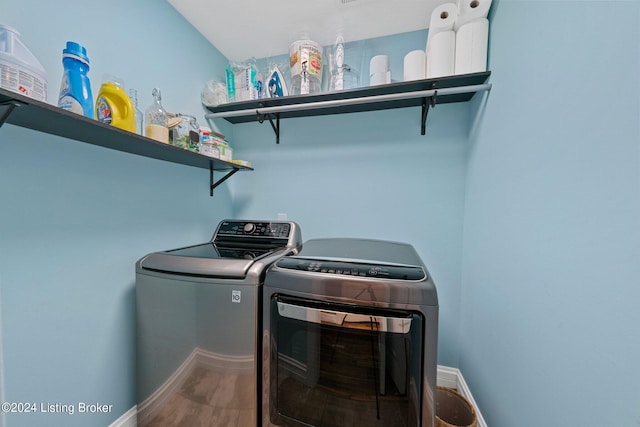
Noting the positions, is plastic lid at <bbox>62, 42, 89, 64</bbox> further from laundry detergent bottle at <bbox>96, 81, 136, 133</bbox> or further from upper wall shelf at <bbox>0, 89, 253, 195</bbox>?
upper wall shelf at <bbox>0, 89, 253, 195</bbox>

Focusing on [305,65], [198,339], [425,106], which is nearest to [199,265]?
[198,339]

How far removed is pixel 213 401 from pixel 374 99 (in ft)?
5.83

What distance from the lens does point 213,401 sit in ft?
3.31

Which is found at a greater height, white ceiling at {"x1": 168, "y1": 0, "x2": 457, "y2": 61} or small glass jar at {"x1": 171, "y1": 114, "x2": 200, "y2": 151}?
white ceiling at {"x1": 168, "y1": 0, "x2": 457, "y2": 61}

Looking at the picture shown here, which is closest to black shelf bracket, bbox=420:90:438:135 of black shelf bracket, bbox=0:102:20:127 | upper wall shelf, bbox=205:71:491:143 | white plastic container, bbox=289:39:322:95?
upper wall shelf, bbox=205:71:491:143

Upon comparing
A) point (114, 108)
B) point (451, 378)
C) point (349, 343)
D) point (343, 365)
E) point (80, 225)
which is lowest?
point (451, 378)

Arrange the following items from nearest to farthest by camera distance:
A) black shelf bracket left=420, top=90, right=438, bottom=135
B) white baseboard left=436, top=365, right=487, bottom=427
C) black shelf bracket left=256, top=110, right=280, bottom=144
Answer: black shelf bracket left=420, top=90, right=438, bottom=135 < white baseboard left=436, top=365, right=487, bottom=427 < black shelf bracket left=256, top=110, right=280, bottom=144

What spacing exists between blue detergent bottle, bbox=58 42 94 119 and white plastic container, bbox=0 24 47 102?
3.3 inches

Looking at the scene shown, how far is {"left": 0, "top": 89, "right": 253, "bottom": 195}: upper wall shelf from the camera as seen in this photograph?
0.63 metres

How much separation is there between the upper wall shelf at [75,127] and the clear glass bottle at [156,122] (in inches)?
2.2

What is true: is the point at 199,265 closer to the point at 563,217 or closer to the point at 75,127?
the point at 75,127

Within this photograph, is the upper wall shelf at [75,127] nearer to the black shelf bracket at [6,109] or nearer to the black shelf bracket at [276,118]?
the black shelf bracket at [6,109]

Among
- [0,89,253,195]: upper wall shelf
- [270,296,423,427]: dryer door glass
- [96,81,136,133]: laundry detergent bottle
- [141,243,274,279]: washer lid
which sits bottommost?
[270,296,423,427]: dryer door glass

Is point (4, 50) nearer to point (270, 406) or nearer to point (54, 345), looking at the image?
point (54, 345)
